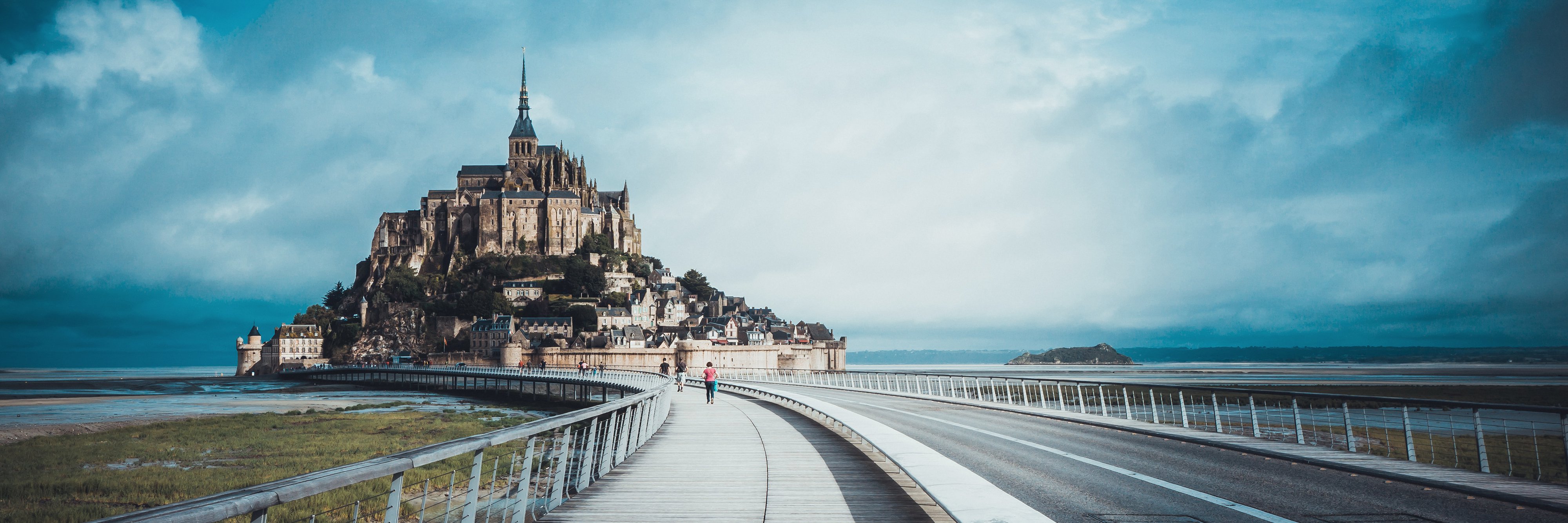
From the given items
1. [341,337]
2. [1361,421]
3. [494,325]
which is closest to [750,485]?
[1361,421]

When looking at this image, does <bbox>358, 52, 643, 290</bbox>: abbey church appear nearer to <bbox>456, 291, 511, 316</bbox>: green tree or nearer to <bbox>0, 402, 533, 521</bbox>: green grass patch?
<bbox>456, 291, 511, 316</bbox>: green tree

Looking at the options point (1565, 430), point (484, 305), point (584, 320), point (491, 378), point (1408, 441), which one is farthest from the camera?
point (484, 305)

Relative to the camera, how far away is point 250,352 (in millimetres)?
126500

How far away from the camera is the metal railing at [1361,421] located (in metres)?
11.2

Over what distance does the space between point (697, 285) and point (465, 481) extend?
428 feet

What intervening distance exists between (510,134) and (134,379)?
214 ft

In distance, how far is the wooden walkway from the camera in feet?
23.7

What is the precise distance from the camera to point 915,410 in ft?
74.2

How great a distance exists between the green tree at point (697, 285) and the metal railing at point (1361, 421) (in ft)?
299

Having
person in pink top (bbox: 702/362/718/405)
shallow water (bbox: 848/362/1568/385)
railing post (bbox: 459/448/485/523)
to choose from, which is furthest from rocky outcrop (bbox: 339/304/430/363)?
railing post (bbox: 459/448/485/523)

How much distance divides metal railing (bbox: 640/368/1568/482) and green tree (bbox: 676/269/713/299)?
91.0m

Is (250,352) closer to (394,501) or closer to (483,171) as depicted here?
(483,171)

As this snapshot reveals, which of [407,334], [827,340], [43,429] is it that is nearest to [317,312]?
[407,334]

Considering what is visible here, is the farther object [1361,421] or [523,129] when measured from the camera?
[523,129]
